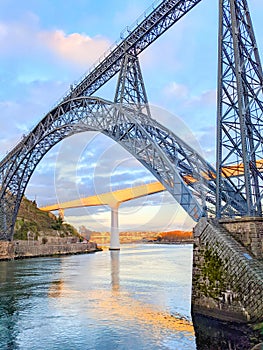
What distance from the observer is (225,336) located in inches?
413

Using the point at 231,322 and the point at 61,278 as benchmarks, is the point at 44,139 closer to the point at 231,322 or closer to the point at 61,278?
the point at 61,278

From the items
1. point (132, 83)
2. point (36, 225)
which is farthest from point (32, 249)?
point (132, 83)

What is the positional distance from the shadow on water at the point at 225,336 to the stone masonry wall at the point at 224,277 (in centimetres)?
35

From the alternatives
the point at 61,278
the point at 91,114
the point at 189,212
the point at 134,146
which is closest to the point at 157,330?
the point at 189,212

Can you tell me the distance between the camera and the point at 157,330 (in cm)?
1165

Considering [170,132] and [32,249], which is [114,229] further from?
[170,132]

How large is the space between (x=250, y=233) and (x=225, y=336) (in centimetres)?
346

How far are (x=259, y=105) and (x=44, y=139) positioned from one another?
2872cm

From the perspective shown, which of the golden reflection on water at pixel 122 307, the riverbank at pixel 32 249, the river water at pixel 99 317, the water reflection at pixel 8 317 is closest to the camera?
the river water at pixel 99 317

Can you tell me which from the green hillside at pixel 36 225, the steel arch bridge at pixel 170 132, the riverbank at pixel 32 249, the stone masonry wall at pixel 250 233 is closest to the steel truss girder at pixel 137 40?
the steel arch bridge at pixel 170 132

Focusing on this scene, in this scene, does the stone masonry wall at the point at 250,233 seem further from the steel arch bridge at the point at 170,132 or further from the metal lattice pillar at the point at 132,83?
the metal lattice pillar at the point at 132,83

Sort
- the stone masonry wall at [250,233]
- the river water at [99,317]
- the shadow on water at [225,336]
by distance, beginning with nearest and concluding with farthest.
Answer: the shadow on water at [225,336] < the river water at [99,317] < the stone masonry wall at [250,233]

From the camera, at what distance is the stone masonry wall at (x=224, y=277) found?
10680 mm

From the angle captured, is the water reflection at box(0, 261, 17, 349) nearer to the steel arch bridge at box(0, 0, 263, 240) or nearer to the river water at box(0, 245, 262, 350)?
the river water at box(0, 245, 262, 350)
